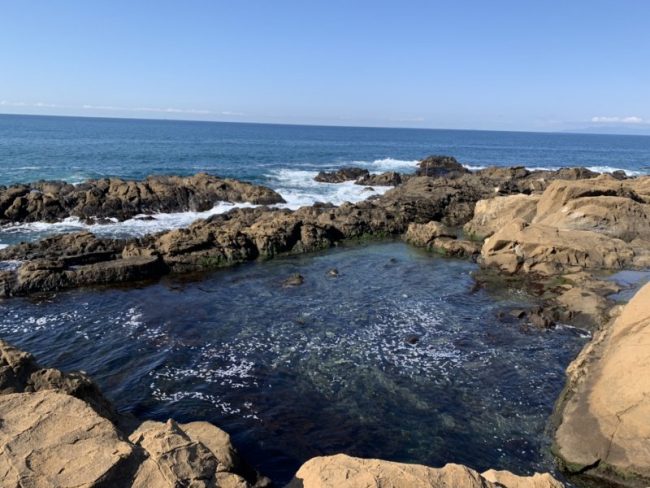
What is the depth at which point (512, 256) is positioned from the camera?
1000 inches

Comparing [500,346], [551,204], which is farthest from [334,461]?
[551,204]

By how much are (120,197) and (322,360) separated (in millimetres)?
29193

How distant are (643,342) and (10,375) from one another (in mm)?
13985

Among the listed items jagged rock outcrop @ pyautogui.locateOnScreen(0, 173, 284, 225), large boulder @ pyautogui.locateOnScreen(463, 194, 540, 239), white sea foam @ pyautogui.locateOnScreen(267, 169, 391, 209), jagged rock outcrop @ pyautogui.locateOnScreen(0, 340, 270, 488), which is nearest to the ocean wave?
jagged rock outcrop @ pyautogui.locateOnScreen(0, 173, 284, 225)

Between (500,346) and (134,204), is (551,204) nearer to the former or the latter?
(500,346)

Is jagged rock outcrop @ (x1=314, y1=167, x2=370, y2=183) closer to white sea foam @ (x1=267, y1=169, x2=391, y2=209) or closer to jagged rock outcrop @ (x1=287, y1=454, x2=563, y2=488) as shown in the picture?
white sea foam @ (x1=267, y1=169, x2=391, y2=209)

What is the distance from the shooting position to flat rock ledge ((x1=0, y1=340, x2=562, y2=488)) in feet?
19.5

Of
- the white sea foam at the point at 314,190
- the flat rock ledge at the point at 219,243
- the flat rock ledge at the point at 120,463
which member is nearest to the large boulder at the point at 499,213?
the flat rock ledge at the point at 219,243

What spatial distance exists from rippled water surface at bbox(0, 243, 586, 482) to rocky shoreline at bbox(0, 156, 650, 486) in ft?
3.77

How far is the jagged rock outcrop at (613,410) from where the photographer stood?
1036 cm

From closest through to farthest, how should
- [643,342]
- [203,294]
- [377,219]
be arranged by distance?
[643,342] < [203,294] < [377,219]

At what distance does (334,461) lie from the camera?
7.11 metres

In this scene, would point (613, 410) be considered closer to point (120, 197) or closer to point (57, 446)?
point (57, 446)

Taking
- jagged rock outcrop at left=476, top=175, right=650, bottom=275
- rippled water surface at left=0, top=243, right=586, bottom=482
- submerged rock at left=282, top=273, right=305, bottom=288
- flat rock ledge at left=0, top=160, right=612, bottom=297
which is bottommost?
rippled water surface at left=0, top=243, right=586, bottom=482
